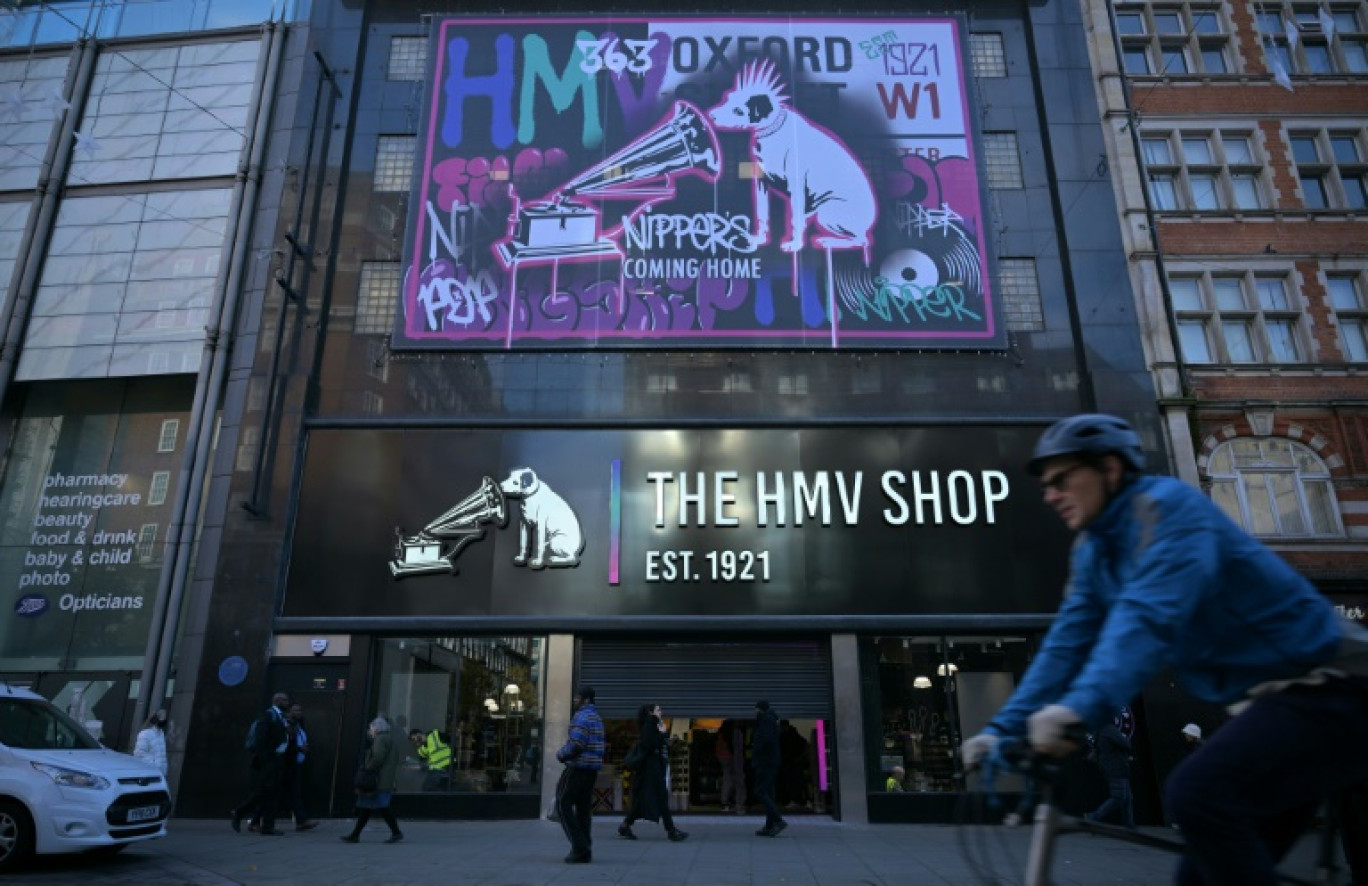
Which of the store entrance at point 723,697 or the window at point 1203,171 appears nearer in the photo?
the store entrance at point 723,697

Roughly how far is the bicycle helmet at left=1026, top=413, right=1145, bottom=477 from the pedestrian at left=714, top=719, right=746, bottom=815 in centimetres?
1480

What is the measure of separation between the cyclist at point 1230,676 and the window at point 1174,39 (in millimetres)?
22455

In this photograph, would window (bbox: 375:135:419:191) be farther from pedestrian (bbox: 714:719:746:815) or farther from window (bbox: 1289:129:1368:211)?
window (bbox: 1289:129:1368:211)

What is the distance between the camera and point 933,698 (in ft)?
53.2

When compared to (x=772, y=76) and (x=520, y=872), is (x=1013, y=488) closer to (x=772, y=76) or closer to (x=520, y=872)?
(x=772, y=76)

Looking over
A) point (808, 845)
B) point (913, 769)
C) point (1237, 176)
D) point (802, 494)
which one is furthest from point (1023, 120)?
point (808, 845)

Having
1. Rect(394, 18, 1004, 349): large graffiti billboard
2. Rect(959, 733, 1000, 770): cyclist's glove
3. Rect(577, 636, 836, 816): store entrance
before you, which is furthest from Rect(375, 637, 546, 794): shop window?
Rect(959, 733, 1000, 770): cyclist's glove

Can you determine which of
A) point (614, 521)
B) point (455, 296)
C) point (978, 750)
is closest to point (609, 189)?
point (455, 296)

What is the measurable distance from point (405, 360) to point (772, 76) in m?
10.0

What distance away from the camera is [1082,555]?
9.60 feet

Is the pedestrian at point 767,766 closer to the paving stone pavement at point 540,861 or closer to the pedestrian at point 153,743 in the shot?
the paving stone pavement at point 540,861

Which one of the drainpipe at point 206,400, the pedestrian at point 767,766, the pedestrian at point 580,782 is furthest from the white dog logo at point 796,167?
the pedestrian at point 580,782

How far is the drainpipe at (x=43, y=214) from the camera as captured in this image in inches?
775

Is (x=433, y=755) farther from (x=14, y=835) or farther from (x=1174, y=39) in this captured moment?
(x=1174, y=39)
